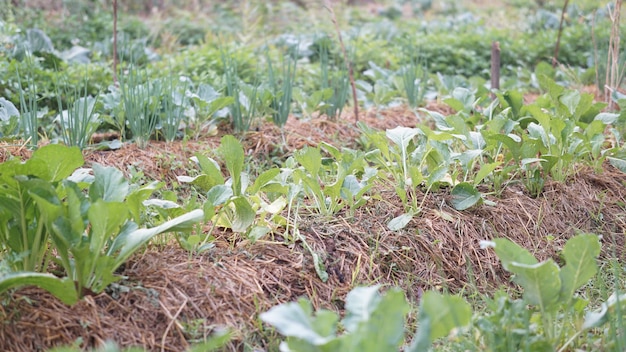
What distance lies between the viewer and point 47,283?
1.62 meters

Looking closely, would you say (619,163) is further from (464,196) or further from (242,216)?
(242,216)

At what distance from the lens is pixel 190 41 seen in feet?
21.1

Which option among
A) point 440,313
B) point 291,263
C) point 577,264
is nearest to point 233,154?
point 291,263

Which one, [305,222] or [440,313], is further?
[305,222]

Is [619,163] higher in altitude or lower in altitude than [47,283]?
lower

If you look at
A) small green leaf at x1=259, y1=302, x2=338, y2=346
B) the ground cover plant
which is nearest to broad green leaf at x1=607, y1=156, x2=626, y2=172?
the ground cover plant

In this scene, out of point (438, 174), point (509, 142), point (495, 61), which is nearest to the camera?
point (438, 174)

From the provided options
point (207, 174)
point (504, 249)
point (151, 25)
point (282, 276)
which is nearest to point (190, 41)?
point (151, 25)

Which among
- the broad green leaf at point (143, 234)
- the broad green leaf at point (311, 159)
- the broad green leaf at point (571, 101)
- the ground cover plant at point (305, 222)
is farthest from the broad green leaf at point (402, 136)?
the broad green leaf at point (143, 234)

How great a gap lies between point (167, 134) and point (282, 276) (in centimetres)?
128

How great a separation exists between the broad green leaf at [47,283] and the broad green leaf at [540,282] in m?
1.09

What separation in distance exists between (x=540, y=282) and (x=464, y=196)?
87cm

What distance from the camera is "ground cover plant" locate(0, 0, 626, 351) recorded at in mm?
1665

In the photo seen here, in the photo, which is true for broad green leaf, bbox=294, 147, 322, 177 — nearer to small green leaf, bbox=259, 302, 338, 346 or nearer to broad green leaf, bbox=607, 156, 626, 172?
small green leaf, bbox=259, 302, 338, 346
